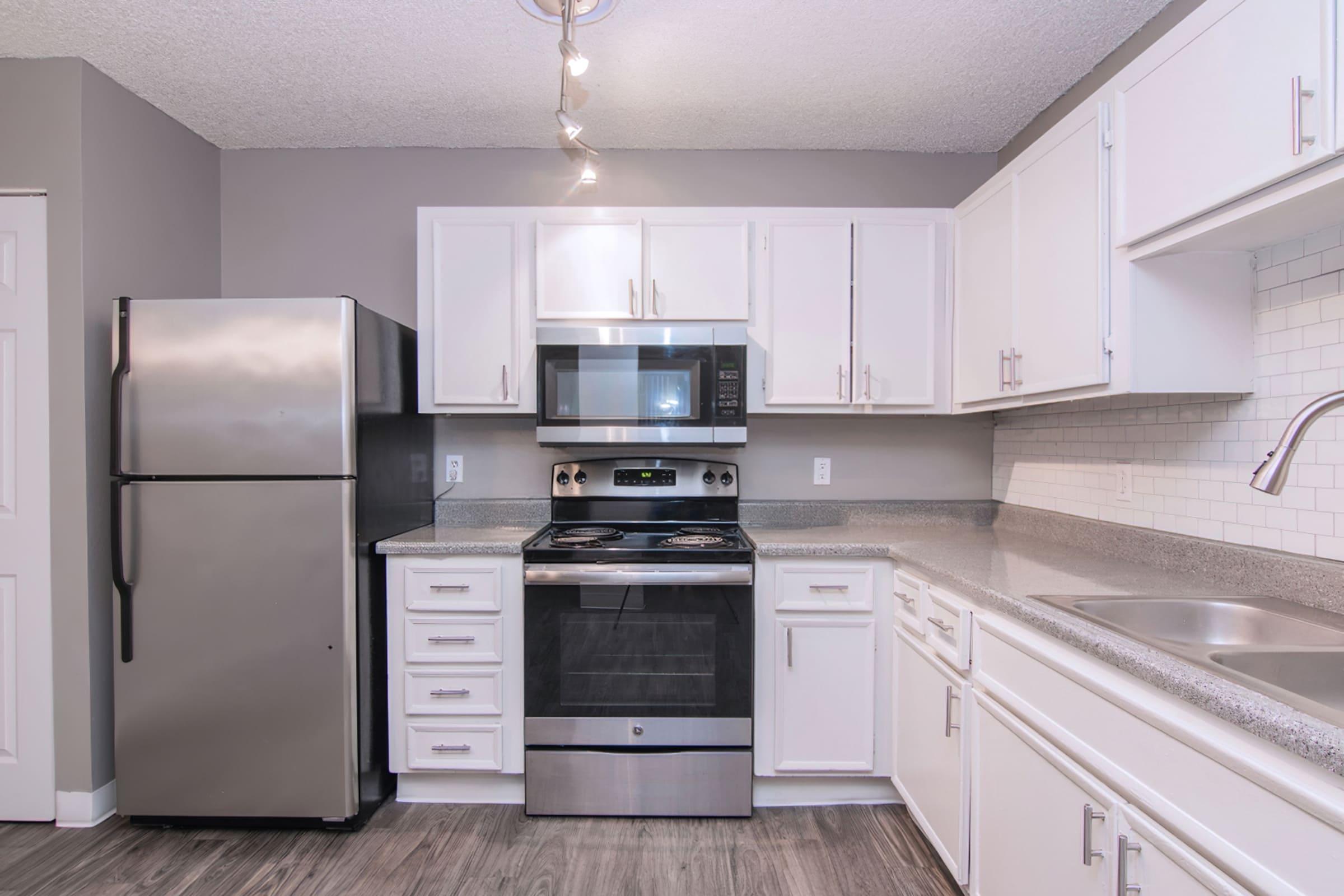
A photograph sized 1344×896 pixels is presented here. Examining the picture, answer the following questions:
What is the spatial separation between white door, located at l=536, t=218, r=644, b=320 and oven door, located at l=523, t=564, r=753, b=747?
95 centimetres

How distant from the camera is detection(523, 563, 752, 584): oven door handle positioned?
2.06 metres

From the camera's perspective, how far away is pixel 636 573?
6.75ft

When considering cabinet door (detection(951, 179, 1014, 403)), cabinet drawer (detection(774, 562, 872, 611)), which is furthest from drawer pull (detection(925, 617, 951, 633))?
cabinet door (detection(951, 179, 1014, 403))

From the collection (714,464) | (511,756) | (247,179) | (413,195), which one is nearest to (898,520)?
(714,464)

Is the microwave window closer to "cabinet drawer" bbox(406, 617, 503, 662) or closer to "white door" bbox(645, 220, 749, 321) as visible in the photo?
"white door" bbox(645, 220, 749, 321)

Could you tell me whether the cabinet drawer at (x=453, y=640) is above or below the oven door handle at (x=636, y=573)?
below

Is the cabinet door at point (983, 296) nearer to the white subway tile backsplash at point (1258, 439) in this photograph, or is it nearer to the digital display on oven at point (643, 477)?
the white subway tile backsplash at point (1258, 439)

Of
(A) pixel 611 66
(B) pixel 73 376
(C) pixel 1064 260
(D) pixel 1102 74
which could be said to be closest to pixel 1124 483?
(C) pixel 1064 260

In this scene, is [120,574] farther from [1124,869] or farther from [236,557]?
[1124,869]

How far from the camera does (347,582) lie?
199cm

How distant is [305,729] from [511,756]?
2.12 ft

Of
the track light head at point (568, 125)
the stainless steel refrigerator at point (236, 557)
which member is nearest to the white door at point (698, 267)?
the track light head at point (568, 125)

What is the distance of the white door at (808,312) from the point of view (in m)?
2.39

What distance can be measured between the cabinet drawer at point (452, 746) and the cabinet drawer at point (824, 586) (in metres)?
1.07
